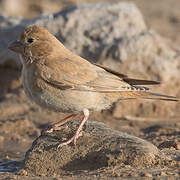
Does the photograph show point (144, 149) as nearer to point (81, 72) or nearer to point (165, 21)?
point (81, 72)

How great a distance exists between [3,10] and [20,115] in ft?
23.7

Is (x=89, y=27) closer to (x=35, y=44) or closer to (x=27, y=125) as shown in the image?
(x=27, y=125)

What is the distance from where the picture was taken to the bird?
20.2 feet

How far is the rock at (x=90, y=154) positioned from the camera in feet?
17.9

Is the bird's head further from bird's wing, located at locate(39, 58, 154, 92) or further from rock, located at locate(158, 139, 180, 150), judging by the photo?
rock, located at locate(158, 139, 180, 150)

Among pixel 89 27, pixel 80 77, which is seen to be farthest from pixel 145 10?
pixel 80 77

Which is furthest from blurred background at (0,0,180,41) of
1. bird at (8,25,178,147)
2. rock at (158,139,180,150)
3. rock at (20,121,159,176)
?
rock at (20,121,159,176)

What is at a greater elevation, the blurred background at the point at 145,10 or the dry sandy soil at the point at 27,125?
the blurred background at the point at 145,10

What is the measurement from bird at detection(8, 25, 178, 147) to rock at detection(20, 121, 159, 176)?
0.16m

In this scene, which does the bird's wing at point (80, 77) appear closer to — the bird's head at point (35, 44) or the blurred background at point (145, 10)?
the bird's head at point (35, 44)

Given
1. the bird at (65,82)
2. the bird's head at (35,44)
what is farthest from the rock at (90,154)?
the bird's head at (35,44)

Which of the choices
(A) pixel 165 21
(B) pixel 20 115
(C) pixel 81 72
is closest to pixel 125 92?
(C) pixel 81 72

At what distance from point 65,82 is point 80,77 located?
30cm

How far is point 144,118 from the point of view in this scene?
9.24 meters
